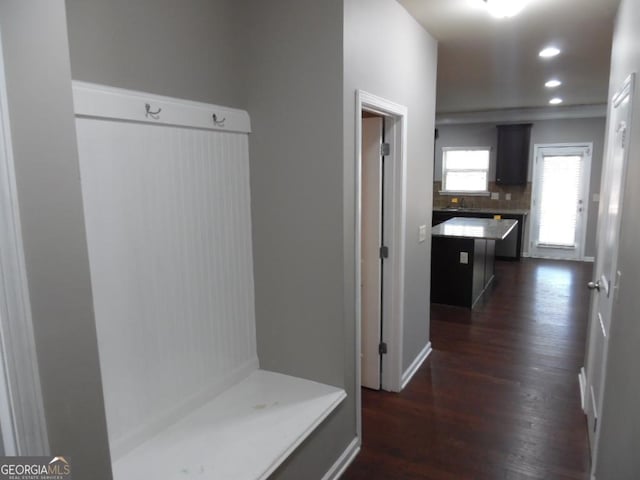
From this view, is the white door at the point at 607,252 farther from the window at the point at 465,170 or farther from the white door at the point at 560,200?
the window at the point at 465,170

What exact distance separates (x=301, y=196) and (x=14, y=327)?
1.54 m

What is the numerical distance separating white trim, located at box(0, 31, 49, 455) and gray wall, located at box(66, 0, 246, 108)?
2.34 ft

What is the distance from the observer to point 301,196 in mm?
2367

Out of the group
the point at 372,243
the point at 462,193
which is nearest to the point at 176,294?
the point at 372,243

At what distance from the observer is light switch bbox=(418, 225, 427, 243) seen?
3.54 m

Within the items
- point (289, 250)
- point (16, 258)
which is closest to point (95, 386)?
point (16, 258)

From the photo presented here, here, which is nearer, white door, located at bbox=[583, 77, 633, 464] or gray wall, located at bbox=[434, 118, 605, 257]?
white door, located at bbox=[583, 77, 633, 464]

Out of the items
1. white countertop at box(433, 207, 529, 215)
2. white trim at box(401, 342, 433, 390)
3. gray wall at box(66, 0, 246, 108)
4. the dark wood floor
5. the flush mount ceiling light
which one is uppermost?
the flush mount ceiling light

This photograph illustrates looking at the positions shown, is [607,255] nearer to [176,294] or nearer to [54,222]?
[176,294]

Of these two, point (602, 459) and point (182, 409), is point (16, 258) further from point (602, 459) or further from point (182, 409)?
point (602, 459)

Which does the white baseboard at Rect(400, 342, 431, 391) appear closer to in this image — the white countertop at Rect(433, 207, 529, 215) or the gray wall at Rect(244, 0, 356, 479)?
the gray wall at Rect(244, 0, 356, 479)

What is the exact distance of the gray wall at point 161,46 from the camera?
1607 millimetres

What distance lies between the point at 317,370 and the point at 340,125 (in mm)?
1355

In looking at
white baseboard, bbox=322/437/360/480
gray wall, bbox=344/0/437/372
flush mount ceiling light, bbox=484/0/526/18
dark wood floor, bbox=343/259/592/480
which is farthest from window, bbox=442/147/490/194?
A: white baseboard, bbox=322/437/360/480
